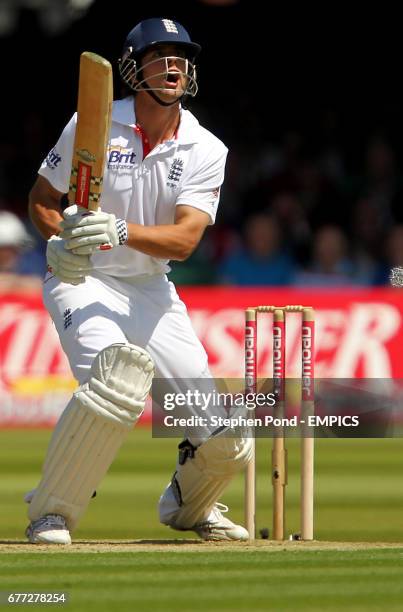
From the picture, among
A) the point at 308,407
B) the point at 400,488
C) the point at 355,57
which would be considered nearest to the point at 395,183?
the point at 355,57

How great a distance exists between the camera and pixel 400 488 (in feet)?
25.3

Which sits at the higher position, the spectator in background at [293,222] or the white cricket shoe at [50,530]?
the spectator in background at [293,222]

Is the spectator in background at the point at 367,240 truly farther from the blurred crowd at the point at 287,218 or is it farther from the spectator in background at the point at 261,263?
the spectator in background at the point at 261,263

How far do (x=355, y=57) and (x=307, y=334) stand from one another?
909cm

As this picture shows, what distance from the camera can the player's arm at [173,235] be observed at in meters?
5.21

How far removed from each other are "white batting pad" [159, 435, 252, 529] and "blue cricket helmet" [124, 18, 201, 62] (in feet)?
4.54

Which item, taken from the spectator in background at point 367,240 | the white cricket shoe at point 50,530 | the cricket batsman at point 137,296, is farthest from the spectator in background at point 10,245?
the white cricket shoe at point 50,530

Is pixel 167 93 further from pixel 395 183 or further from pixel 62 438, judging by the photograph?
pixel 395 183

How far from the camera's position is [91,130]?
5.02 metres

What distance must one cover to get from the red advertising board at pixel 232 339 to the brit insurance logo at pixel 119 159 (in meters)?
4.67

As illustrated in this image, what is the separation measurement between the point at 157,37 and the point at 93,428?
1.39 m

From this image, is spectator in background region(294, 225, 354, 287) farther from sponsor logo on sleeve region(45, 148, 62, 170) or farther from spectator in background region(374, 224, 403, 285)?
sponsor logo on sleeve region(45, 148, 62, 170)

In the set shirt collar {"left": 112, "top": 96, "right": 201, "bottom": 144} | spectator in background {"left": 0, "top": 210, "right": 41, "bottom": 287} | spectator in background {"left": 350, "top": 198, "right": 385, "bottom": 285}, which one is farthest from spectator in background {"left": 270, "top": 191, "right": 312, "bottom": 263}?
shirt collar {"left": 112, "top": 96, "right": 201, "bottom": 144}

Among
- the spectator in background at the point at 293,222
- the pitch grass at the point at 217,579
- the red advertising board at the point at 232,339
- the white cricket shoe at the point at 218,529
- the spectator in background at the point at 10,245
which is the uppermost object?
the spectator in background at the point at 293,222
